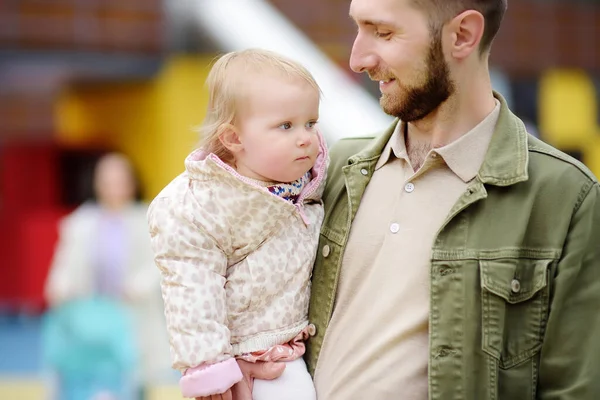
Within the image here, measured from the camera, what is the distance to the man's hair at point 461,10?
97.1 inches

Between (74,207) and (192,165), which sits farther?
(74,207)

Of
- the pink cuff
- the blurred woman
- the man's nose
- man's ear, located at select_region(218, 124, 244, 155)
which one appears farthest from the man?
the blurred woman

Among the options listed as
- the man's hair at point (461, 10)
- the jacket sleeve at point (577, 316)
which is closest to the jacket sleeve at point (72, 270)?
the man's hair at point (461, 10)

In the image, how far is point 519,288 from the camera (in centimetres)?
239

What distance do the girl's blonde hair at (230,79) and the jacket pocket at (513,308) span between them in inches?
26.9

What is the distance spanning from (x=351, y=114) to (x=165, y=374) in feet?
9.20

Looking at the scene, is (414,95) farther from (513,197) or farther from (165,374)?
(165,374)

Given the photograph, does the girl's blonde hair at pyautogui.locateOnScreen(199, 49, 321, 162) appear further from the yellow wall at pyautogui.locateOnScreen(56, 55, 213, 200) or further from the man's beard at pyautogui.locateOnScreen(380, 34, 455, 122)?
the yellow wall at pyautogui.locateOnScreen(56, 55, 213, 200)

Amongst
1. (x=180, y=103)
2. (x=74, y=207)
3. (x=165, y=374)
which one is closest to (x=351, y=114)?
(x=165, y=374)

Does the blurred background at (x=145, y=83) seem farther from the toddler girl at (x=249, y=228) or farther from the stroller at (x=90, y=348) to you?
the toddler girl at (x=249, y=228)

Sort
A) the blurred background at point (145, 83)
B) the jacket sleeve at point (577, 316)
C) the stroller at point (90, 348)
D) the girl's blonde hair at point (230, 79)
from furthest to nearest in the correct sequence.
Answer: the blurred background at point (145, 83) < the stroller at point (90, 348) < the girl's blonde hair at point (230, 79) < the jacket sleeve at point (577, 316)

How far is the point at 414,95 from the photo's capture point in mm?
2514

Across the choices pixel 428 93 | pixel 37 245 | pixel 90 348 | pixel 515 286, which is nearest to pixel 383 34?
pixel 428 93

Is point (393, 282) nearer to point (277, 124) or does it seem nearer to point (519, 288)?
point (519, 288)
